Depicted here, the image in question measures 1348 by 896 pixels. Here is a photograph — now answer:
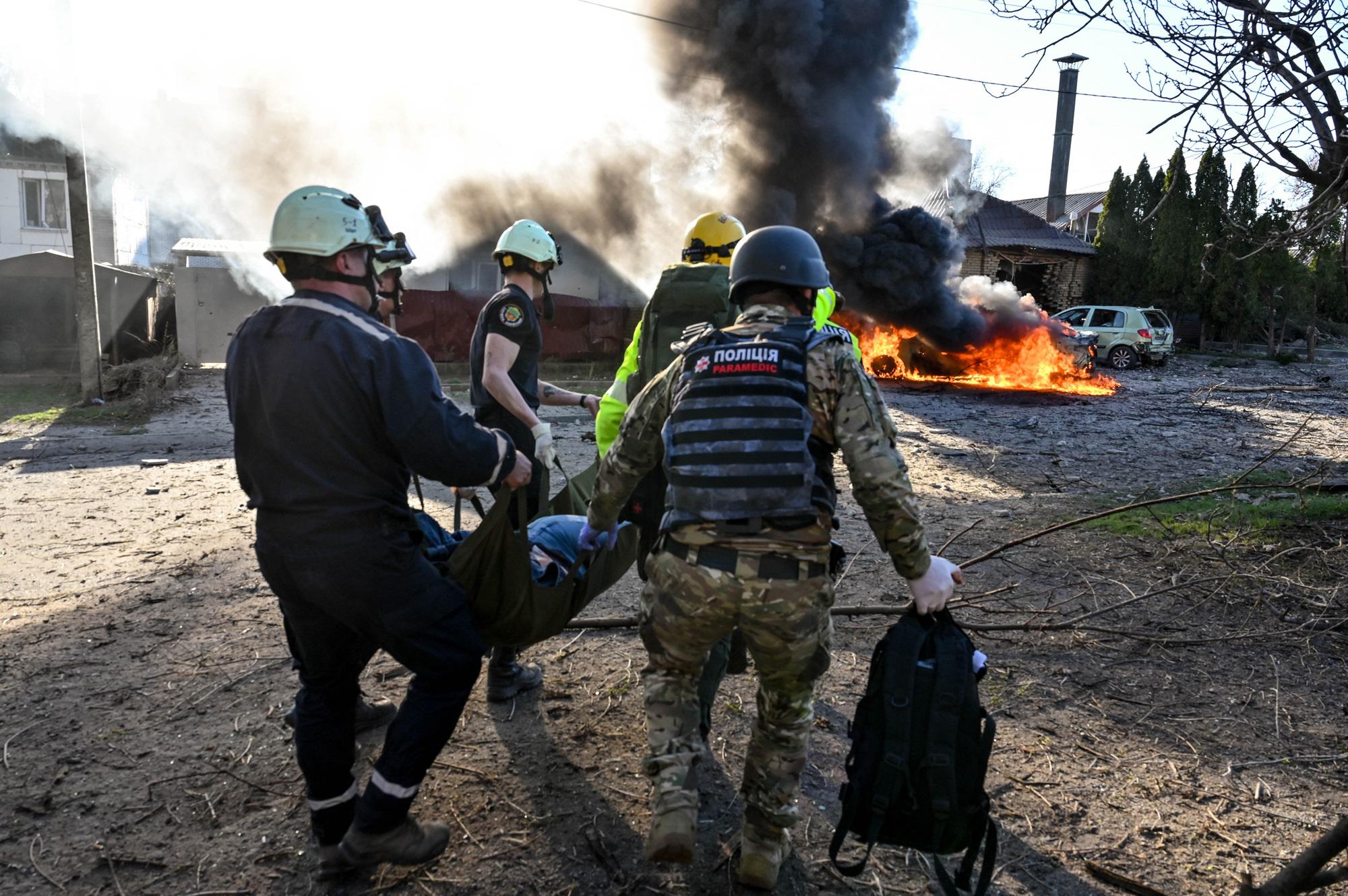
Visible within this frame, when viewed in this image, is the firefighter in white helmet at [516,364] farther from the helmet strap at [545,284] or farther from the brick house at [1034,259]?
the brick house at [1034,259]

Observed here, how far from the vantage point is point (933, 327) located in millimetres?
19484

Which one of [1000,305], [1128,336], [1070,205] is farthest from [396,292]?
[1070,205]

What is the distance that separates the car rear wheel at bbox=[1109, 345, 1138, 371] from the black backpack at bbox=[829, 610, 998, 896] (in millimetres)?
23203

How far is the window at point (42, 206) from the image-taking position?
26.4 m

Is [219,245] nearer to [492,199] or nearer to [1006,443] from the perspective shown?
[492,199]

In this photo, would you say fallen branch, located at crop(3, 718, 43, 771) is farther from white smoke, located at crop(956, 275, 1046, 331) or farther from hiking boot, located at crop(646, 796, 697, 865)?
white smoke, located at crop(956, 275, 1046, 331)

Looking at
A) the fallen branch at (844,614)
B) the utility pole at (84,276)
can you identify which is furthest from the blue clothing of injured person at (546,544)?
the utility pole at (84,276)

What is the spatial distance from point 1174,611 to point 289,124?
814 inches

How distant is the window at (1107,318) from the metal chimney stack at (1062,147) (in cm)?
1752

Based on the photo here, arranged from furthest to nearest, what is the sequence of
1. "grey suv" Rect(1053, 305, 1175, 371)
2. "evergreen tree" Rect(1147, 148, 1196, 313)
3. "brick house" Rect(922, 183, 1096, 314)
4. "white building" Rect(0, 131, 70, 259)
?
"brick house" Rect(922, 183, 1096, 314) < "evergreen tree" Rect(1147, 148, 1196, 313) < "white building" Rect(0, 131, 70, 259) < "grey suv" Rect(1053, 305, 1175, 371)

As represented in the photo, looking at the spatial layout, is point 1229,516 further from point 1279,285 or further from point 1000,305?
point 1279,285

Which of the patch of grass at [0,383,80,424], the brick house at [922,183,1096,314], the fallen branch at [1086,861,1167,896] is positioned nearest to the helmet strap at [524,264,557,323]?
the fallen branch at [1086,861,1167,896]

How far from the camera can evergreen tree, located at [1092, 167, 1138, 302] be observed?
30266mm

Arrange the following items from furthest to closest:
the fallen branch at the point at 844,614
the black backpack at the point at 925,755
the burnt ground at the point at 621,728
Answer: the fallen branch at the point at 844,614, the burnt ground at the point at 621,728, the black backpack at the point at 925,755
